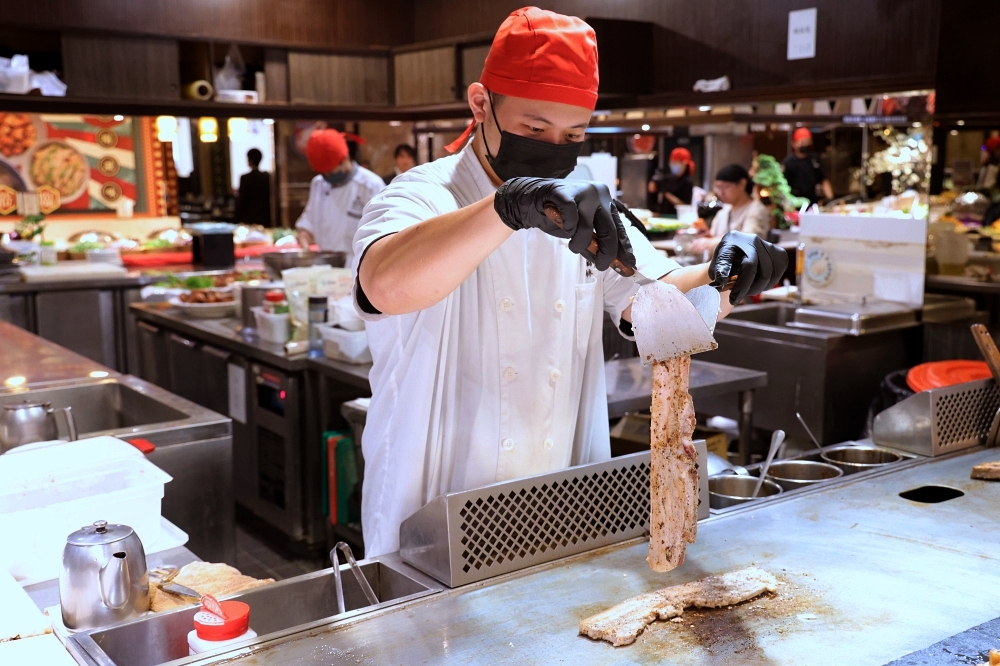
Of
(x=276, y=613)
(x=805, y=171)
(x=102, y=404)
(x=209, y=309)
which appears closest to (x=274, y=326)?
(x=209, y=309)

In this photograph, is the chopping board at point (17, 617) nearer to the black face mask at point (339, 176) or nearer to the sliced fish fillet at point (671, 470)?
the sliced fish fillet at point (671, 470)

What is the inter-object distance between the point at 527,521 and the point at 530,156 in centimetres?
67

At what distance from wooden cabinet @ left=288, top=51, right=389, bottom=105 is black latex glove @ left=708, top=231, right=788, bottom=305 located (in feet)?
19.8

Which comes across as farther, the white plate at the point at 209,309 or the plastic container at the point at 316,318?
the white plate at the point at 209,309

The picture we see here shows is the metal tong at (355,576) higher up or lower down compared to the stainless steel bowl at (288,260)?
lower down

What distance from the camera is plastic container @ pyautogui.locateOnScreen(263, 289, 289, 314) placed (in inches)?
175

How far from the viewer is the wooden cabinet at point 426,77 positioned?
684 cm

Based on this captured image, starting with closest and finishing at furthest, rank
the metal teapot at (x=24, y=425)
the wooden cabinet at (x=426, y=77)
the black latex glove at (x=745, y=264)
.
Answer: the black latex glove at (x=745, y=264) < the metal teapot at (x=24, y=425) < the wooden cabinet at (x=426, y=77)

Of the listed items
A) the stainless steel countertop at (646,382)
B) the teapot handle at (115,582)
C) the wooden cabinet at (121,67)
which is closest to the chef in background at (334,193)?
the wooden cabinet at (121,67)

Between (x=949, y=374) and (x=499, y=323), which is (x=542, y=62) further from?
(x=949, y=374)

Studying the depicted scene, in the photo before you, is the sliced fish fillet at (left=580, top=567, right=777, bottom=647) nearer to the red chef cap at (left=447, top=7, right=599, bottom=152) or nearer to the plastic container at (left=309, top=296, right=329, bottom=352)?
the red chef cap at (left=447, top=7, right=599, bottom=152)

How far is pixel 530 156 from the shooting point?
181cm

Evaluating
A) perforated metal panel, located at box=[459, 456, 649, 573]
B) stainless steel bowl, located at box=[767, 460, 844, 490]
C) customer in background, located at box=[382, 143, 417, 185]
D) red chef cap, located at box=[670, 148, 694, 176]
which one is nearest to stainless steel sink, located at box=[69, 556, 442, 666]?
perforated metal panel, located at box=[459, 456, 649, 573]

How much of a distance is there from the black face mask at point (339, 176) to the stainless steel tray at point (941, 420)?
4.80 metres
